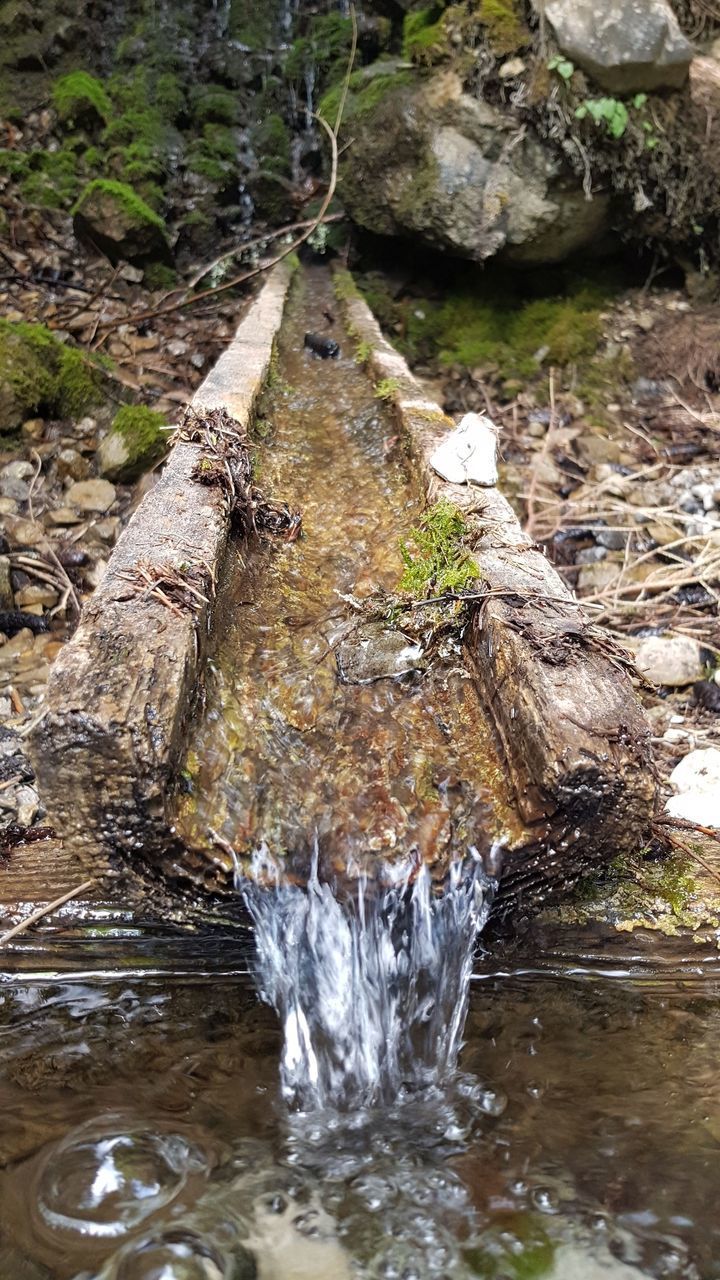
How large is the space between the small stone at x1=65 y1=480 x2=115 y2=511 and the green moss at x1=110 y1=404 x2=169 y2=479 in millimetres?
156

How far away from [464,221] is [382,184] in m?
0.80

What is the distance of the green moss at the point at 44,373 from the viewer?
4.78 metres

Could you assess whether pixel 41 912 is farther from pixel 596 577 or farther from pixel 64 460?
pixel 64 460

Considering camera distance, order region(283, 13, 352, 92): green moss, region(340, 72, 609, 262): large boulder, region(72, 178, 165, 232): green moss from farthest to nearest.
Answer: region(283, 13, 352, 92): green moss, region(72, 178, 165, 232): green moss, region(340, 72, 609, 262): large boulder

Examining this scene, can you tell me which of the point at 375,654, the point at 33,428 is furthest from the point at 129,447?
the point at 375,654

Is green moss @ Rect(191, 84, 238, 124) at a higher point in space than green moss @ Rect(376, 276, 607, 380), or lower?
higher

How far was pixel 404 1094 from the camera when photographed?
1825mm

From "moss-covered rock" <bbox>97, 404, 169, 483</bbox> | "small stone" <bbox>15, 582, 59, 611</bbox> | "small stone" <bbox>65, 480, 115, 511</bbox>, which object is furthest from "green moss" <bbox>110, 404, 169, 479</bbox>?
"small stone" <bbox>15, 582, 59, 611</bbox>

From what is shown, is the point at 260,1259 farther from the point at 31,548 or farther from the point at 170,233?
the point at 170,233

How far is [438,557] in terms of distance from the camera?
2.83m

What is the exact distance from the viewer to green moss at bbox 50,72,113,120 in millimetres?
7914

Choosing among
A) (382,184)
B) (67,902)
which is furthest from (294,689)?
(382,184)

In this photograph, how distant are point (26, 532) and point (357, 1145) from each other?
136 inches

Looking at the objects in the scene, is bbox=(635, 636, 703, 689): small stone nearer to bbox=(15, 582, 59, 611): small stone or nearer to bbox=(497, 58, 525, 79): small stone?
bbox=(15, 582, 59, 611): small stone
